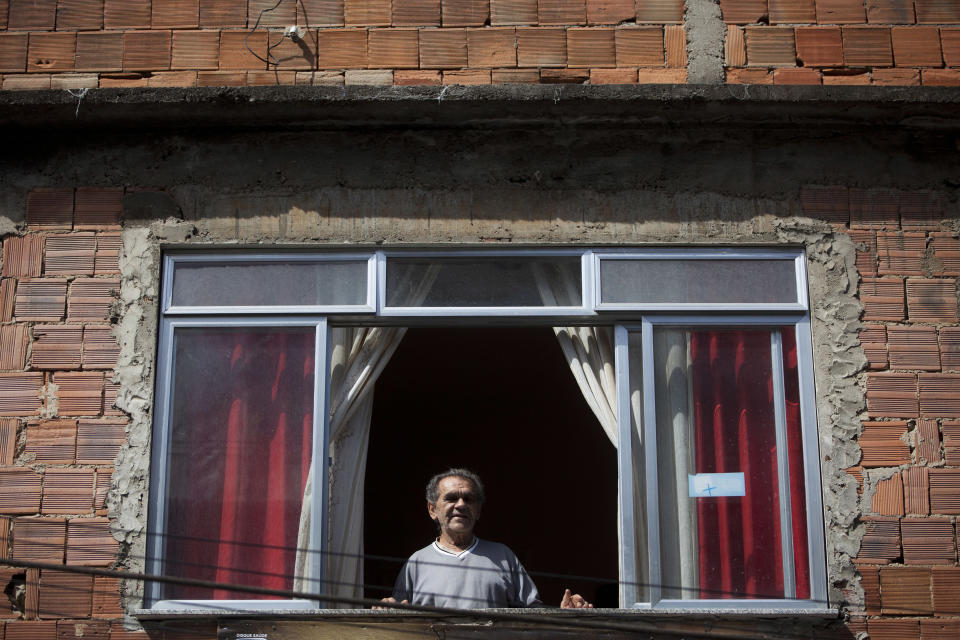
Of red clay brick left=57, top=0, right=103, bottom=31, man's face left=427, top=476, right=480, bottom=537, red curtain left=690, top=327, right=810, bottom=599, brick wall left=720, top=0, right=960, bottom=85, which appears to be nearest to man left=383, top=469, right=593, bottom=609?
man's face left=427, top=476, right=480, bottom=537

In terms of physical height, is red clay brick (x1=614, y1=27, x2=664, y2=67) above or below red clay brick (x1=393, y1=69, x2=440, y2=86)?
above

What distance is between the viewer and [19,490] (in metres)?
5.38

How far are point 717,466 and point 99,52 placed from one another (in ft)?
13.1

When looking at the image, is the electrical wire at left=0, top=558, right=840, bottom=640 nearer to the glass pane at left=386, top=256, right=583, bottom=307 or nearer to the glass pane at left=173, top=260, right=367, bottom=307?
the glass pane at left=173, top=260, right=367, bottom=307

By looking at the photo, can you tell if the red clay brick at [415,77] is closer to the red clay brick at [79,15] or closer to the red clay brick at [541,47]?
the red clay brick at [541,47]

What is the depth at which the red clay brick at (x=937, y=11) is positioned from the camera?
6.03 metres

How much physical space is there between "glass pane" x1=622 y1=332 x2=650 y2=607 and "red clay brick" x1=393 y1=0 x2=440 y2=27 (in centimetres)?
205

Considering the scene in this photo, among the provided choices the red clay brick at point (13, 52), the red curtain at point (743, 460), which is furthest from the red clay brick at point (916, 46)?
the red clay brick at point (13, 52)

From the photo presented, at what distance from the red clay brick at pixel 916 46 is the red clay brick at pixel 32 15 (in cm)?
465

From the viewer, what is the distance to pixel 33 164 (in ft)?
19.2

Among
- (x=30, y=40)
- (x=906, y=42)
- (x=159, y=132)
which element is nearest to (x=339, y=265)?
(x=159, y=132)

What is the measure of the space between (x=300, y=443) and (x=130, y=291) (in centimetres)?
119

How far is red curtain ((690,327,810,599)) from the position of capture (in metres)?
5.36

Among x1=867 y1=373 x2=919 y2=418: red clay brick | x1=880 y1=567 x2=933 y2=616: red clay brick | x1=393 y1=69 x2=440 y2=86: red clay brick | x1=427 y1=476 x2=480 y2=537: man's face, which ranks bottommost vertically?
x1=880 y1=567 x2=933 y2=616: red clay brick
